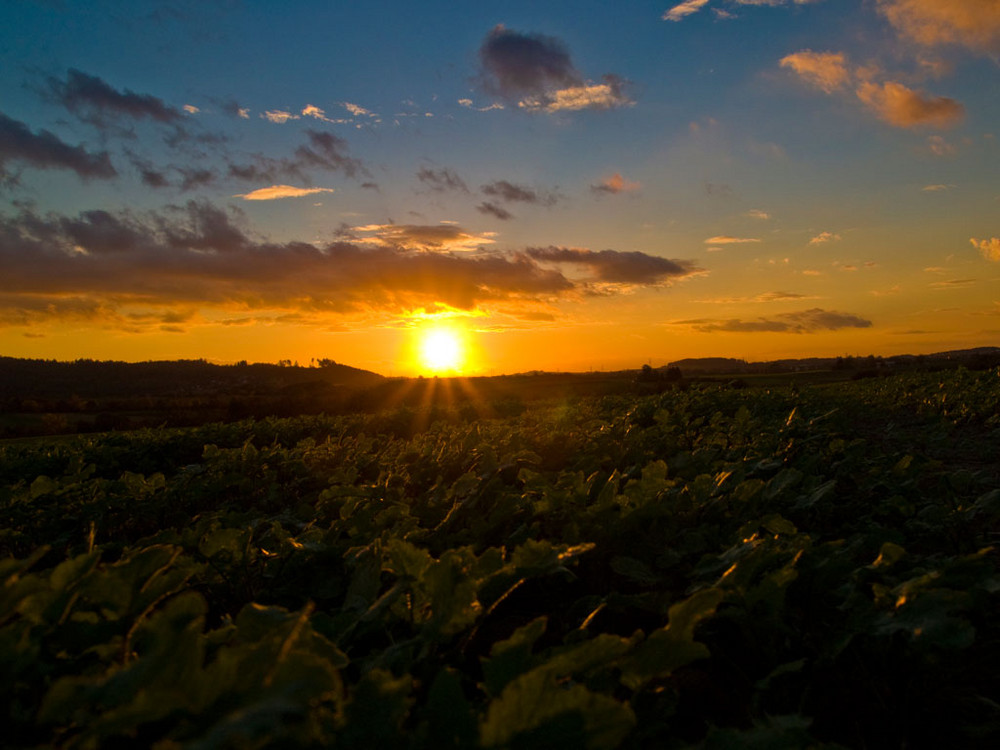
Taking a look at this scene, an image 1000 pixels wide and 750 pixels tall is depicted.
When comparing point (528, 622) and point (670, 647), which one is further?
point (528, 622)

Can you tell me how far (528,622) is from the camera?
7.79 ft

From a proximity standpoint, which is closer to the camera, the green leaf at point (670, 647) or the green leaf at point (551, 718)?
the green leaf at point (551, 718)

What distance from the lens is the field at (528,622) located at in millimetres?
1026

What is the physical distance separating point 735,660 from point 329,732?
4.84 feet

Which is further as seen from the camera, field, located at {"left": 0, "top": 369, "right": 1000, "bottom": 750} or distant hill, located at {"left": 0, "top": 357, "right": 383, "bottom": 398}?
distant hill, located at {"left": 0, "top": 357, "right": 383, "bottom": 398}

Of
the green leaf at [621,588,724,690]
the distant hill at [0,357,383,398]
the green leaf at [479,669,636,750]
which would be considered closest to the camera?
the green leaf at [479,669,636,750]

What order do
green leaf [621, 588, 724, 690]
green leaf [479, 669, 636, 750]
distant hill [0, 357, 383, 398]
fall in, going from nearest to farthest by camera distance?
green leaf [479, 669, 636, 750] < green leaf [621, 588, 724, 690] < distant hill [0, 357, 383, 398]

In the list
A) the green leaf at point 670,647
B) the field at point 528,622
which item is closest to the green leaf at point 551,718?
the field at point 528,622

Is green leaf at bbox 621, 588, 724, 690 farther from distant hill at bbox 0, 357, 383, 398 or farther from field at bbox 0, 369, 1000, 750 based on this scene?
distant hill at bbox 0, 357, 383, 398

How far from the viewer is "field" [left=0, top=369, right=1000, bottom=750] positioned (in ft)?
3.37

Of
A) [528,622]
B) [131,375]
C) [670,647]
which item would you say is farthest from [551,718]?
→ [131,375]

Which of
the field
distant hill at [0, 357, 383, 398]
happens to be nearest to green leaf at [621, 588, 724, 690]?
the field

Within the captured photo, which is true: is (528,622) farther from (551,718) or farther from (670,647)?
(551,718)

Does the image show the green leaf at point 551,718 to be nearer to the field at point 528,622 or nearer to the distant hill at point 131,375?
the field at point 528,622
